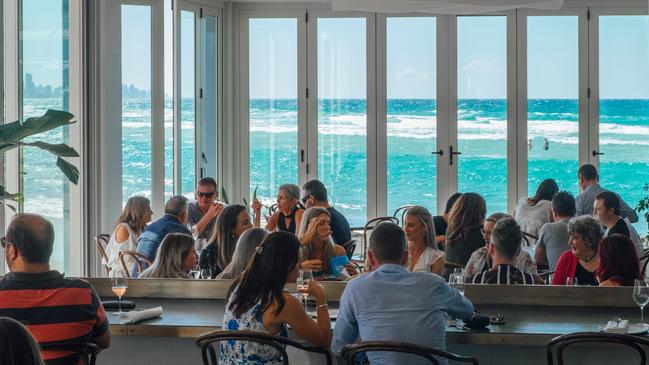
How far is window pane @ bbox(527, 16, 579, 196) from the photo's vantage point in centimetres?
1106

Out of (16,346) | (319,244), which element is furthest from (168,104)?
(16,346)

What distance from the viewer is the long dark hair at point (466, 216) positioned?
21.9ft

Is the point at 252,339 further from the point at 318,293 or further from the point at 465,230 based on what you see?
the point at 465,230

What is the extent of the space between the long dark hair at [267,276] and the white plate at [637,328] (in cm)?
137

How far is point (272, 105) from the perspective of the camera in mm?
11492

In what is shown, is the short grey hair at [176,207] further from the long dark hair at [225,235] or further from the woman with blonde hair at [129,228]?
the long dark hair at [225,235]

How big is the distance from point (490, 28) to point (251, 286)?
25.9ft

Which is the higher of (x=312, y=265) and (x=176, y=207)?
(x=176, y=207)

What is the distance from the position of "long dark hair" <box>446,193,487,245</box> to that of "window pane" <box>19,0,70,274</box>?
342cm

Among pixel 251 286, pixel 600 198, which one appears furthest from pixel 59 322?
pixel 600 198

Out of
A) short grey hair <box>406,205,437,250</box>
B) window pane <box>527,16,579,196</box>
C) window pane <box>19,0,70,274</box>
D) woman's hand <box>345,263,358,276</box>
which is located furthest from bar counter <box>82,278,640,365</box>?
window pane <box>527,16,579,196</box>

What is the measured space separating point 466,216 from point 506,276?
1.77 meters

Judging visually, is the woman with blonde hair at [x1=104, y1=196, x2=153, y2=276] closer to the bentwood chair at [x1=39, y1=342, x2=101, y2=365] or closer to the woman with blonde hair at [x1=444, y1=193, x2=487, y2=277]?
the woman with blonde hair at [x1=444, y1=193, x2=487, y2=277]

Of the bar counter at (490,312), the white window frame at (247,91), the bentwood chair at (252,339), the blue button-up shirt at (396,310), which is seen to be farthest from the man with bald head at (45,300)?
the white window frame at (247,91)
